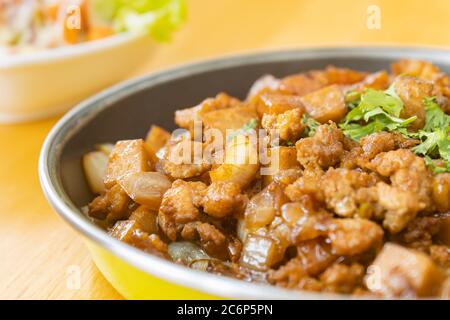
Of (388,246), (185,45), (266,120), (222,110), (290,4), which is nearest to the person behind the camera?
(388,246)

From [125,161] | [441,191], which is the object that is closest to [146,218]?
[125,161]

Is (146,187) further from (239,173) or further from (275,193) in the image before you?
(275,193)

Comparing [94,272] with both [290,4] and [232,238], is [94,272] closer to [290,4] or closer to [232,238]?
[232,238]

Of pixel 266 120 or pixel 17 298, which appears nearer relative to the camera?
pixel 17 298

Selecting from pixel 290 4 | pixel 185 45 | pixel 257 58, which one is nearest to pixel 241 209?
pixel 257 58

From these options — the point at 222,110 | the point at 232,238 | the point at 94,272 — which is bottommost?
the point at 94,272

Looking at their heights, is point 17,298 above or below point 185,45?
below

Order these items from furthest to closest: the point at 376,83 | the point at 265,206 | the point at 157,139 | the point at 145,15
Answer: the point at 145,15 → the point at 157,139 → the point at 376,83 → the point at 265,206
